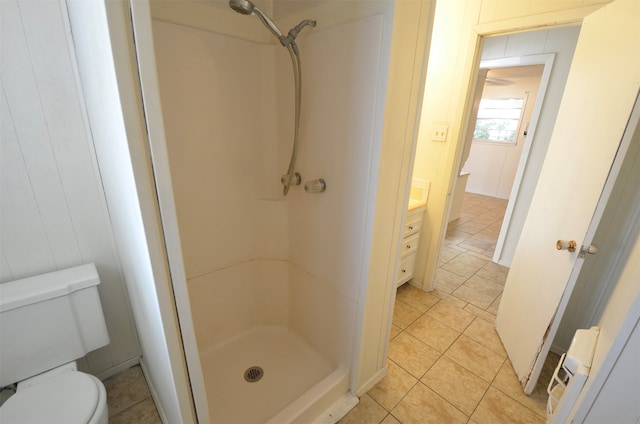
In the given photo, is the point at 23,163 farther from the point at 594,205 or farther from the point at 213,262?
the point at 594,205

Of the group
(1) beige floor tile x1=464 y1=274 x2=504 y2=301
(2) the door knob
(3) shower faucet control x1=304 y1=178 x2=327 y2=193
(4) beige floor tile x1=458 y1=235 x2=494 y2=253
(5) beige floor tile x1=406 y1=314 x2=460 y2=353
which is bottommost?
(5) beige floor tile x1=406 y1=314 x2=460 y2=353

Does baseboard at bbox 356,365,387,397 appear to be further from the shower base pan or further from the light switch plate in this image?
the light switch plate

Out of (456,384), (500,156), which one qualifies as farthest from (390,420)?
(500,156)

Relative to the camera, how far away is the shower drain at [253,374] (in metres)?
1.58

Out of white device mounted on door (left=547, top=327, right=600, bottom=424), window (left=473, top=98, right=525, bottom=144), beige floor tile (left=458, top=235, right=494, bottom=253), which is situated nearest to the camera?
white device mounted on door (left=547, top=327, right=600, bottom=424)

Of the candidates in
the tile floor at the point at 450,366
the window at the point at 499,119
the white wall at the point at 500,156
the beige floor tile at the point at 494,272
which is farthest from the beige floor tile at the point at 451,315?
the window at the point at 499,119

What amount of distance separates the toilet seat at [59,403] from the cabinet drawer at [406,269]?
1962mm

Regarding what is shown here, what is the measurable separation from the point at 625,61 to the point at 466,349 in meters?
1.71

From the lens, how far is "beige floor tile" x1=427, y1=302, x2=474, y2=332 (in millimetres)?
2086

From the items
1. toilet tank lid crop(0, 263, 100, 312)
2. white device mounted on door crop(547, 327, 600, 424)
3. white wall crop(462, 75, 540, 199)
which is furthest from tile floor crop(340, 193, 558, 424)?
white wall crop(462, 75, 540, 199)

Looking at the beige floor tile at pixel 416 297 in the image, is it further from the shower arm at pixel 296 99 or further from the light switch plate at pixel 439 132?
the shower arm at pixel 296 99

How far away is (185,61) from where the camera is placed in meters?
1.28

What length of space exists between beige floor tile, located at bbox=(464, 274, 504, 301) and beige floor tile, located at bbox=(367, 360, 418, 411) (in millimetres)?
1263

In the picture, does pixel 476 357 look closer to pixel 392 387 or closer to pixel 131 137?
pixel 392 387
